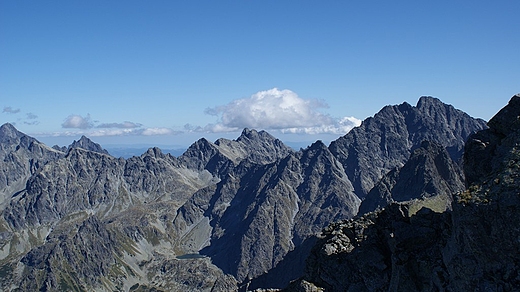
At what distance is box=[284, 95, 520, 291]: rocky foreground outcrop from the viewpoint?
1171 inches

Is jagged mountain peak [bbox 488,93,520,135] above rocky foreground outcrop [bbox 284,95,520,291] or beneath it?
above

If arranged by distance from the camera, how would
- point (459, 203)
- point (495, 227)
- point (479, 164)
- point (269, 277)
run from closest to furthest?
point (495, 227), point (459, 203), point (479, 164), point (269, 277)

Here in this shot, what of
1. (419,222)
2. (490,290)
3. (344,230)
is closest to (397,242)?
(419,222)

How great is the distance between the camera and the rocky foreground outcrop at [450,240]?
97.6 feet

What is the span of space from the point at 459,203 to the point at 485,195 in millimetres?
2133

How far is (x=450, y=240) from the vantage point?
116 ft

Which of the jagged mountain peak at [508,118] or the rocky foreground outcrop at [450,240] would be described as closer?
the rocky foreground outcrop at [450,240]

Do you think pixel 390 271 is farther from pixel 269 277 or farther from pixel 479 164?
pixel 269 277

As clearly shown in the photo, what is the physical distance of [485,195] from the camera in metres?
31.0

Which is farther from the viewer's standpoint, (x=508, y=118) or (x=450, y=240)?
(x=508, y=118)

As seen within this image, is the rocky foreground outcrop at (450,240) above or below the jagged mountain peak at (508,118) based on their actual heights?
below

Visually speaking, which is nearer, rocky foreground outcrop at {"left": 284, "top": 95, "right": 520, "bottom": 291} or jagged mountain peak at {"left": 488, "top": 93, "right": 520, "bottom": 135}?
rocky foreground outcrop at {"left": 284, "top": 95, "right": 520, "bottom": 291}

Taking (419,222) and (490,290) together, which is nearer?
(490,290)

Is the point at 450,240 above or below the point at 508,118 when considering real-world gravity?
below
